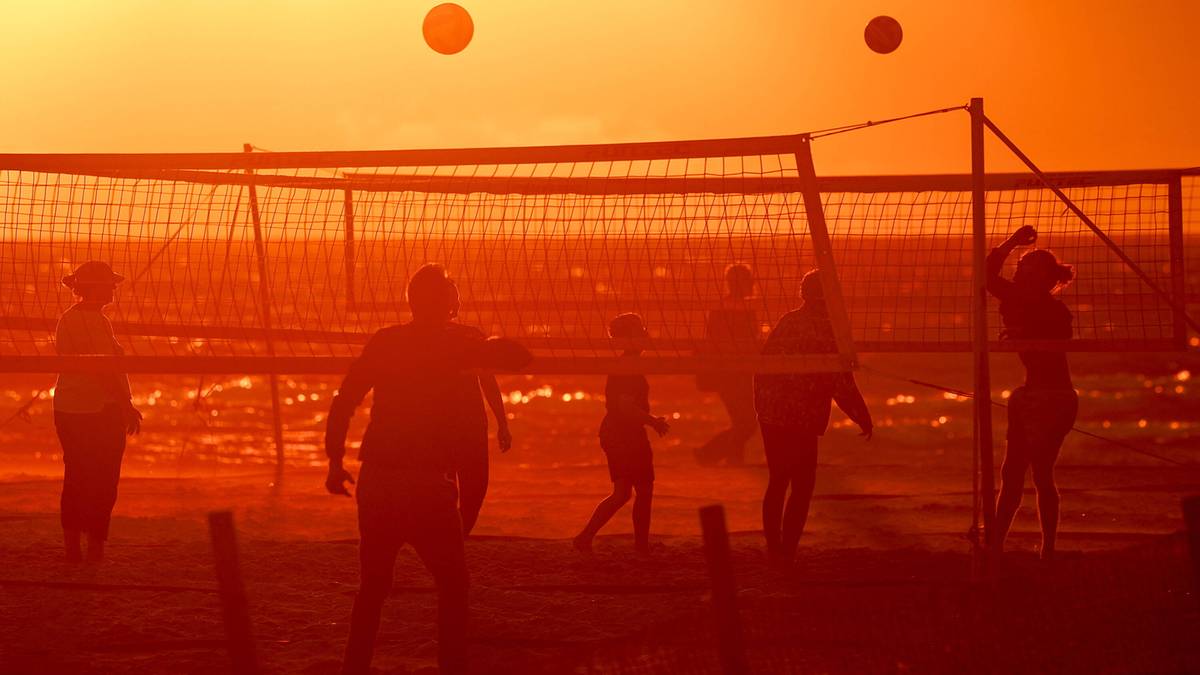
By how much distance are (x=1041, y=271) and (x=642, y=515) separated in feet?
10.4

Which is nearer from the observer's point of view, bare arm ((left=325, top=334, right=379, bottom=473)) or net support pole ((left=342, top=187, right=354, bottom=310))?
bare arm ((left=325, top=334, right=379, bottom=473))

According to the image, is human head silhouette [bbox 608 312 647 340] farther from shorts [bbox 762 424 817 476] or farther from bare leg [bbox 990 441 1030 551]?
bare leg [bbox 990 441 1030 551]

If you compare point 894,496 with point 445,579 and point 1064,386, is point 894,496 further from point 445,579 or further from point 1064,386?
point 445,579

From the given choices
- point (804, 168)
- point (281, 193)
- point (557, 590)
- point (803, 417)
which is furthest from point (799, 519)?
point (281, 193)

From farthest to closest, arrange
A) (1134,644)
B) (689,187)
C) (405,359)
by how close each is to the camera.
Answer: (689,187), (1134,644), (405,359)

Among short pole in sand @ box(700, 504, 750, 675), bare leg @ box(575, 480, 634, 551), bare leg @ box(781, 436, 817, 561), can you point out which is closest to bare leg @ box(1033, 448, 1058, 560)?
bare leg @ box(781, 436, 817, 561)

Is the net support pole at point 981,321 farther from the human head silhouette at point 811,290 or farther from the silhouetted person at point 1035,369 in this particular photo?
the human head silhouette at point 811,290

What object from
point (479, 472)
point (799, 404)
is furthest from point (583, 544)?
point (799, 404)

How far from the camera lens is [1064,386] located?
871 centimetres

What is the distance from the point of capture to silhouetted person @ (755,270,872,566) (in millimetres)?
8344

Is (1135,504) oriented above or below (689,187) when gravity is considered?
below

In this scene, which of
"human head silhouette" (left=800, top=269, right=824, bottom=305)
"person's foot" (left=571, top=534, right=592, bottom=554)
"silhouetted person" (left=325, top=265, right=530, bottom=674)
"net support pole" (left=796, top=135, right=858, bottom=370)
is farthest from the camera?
"person's foot" (left=571, top=534, right=592, bottom=554)

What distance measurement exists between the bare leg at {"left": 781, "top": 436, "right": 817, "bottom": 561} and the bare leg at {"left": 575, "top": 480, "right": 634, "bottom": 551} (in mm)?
1344

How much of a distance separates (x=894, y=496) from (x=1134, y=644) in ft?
22.2
